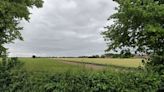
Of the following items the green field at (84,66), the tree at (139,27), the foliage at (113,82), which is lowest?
the foliage at (113,82)

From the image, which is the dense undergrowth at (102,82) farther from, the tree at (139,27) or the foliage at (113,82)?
the tree at (139,27)

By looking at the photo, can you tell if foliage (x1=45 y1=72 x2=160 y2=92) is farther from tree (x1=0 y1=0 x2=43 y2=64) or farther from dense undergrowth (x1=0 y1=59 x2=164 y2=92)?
tree (x1=0 y1=0 x2=43 y2=64)

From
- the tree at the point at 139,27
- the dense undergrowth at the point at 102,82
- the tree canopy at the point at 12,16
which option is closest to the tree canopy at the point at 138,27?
the tree at the point at 139,27

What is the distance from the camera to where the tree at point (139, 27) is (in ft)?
53.2

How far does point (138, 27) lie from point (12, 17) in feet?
47.2

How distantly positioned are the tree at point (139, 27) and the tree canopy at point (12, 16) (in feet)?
36.2

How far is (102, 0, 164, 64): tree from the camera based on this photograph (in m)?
16.2


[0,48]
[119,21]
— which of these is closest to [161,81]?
[119,21]

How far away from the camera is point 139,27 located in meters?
18.0

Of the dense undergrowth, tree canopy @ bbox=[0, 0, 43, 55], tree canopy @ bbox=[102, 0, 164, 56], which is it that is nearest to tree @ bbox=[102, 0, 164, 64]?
tree canopy @ bbox=[102, 0, 164, 56]

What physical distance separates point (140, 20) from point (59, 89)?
235 inches

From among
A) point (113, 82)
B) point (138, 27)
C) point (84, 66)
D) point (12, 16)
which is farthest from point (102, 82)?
point (12, 16)

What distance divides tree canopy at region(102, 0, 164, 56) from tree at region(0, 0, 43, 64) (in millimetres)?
11075

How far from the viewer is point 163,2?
1744 cm
